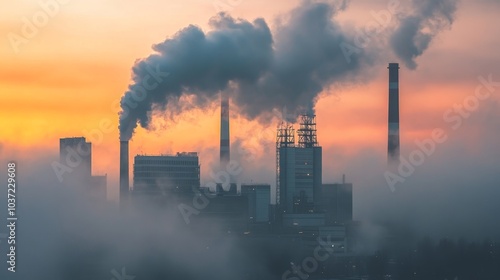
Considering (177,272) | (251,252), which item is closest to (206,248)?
(251,252)

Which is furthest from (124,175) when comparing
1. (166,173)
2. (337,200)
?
(337,200)

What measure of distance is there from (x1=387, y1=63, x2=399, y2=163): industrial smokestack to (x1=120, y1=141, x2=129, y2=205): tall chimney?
1679 centimetres

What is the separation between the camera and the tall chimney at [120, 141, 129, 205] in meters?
66.9

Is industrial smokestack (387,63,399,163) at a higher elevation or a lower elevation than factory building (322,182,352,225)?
higher

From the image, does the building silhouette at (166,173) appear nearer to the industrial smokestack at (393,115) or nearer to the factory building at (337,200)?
the factory building at (337,200)

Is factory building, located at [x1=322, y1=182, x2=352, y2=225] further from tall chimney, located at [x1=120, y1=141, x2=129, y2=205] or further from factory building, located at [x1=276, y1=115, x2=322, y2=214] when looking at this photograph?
tall chimney, located at [x1=120, y1=141, x2=129, y2=205]

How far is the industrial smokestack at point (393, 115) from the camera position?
77125 millimetres

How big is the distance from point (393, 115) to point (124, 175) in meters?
17.4

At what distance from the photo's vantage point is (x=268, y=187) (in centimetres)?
8375

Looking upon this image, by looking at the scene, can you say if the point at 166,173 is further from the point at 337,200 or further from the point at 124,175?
the point at 337,200

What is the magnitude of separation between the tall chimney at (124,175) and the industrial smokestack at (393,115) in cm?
1679

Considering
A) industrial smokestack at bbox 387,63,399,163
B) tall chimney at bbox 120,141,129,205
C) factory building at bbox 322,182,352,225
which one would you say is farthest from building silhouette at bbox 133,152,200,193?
industrial smokestack at bbox 387,63,399,163

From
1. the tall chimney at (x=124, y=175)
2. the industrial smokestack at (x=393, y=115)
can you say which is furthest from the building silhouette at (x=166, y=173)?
the industrial smokestack at (x=393, y=115)

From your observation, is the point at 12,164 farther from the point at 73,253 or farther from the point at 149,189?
the point at 149,189
